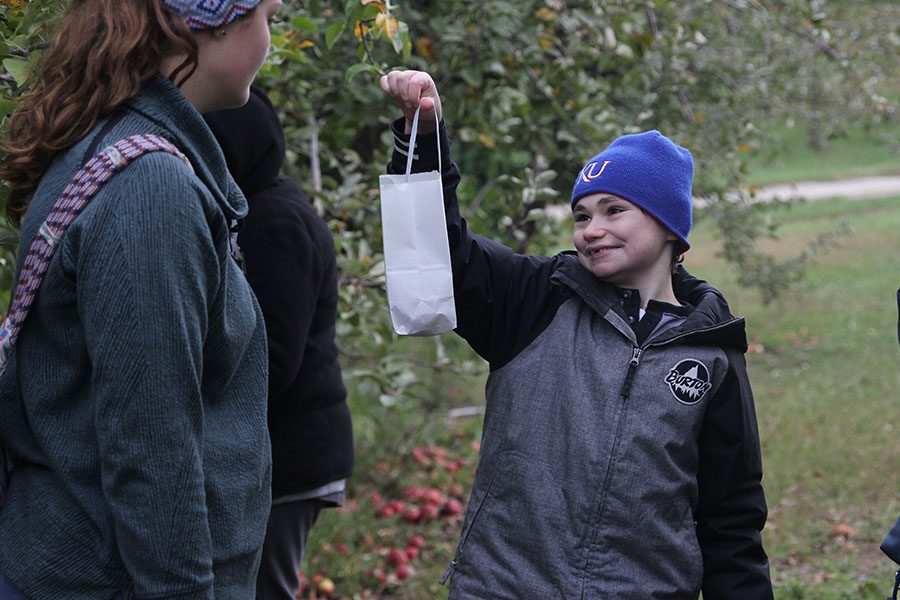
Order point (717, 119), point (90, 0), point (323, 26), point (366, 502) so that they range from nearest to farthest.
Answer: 1. point (90, 0)
2. point (323, 26)
3. point (366, 502)
4. point (717, 119)

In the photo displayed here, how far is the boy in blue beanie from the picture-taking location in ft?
6.40

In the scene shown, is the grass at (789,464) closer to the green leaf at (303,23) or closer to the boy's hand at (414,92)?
the green leaf at (303,23)

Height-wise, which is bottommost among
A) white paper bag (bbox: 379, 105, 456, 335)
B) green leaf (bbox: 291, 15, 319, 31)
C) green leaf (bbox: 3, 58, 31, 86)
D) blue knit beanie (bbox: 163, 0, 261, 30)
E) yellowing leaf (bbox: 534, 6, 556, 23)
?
yellowing leaf (bbox: 534, 6, 556, 23)

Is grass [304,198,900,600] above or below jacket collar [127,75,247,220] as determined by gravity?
below

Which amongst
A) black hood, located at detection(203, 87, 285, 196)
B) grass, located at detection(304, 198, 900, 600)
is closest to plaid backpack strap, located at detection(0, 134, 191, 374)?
black hood, located at detection(203, 87, 285, 196)

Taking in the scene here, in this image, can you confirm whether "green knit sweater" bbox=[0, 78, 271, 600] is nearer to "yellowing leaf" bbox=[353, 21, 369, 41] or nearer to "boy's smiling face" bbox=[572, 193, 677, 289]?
"boy's smiling face" bbox=[572, 193, 677, 289]

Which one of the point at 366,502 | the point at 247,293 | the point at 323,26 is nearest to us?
the point at 247,293

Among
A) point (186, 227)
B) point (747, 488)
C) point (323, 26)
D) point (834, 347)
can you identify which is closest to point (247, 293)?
point (186, 227)

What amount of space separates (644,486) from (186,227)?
96cm

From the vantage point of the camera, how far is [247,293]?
1.61m

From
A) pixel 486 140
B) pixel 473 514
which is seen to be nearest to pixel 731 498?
pixel 473 514

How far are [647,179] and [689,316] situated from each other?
26cm

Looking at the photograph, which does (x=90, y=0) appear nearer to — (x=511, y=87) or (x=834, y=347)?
(x=511, y=87)

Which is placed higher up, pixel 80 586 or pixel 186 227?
pixel 186 227
